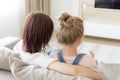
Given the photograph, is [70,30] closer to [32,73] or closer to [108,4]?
[32,73]

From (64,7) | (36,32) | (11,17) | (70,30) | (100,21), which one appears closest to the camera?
(70,30)

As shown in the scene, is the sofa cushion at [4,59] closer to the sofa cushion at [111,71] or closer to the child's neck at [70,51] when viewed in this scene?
the child's neck at [70,51]

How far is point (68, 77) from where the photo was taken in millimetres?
1043

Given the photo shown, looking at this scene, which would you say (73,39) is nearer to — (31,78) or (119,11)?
(31,78)

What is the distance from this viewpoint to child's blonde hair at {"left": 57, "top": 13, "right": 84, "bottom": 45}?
3.94 feet

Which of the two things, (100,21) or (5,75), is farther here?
(100,21)

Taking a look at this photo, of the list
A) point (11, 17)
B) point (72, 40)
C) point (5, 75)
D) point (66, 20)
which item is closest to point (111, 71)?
point (72, 40)

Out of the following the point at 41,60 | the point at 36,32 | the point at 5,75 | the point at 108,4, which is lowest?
the point at 5,75

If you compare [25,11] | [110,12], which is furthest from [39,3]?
[110,12]

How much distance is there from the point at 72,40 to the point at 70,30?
0.06 metres

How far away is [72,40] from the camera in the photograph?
4.02 feet

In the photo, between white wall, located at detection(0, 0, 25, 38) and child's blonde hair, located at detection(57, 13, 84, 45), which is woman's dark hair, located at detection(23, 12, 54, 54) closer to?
child's blonde hair, located at detection(57, 13, 84, 45)

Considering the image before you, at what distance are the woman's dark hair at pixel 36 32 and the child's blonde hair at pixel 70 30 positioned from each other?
0.43 ft

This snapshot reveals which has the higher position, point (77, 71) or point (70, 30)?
point (70, 30)
